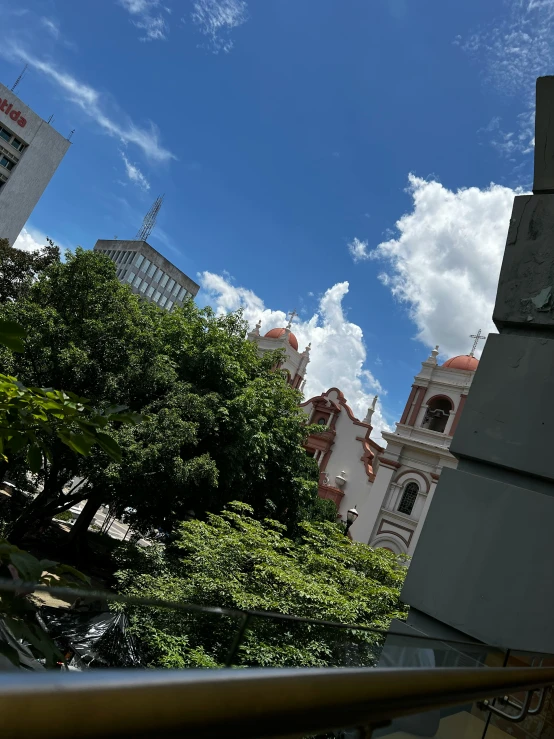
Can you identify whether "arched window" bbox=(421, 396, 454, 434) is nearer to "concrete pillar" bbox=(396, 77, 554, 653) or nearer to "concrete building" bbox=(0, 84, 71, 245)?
"concrete pillar" bbox=(396, 77, 554, 653)

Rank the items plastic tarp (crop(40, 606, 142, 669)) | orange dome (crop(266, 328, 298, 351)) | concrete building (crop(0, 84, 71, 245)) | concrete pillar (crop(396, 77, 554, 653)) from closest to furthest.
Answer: plastic tarp (crop(40, 606, 142, 669)) → concrete pillar (crop(396, 77, 554, 653)) → orange dome (crop(266, 328, 298, 351)) → concrete building (crop(0, 84, 71, 245))

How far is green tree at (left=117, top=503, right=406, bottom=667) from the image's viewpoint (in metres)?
1.22

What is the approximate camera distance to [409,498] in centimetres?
2739

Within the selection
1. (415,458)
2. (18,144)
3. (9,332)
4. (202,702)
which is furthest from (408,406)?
(18,144)

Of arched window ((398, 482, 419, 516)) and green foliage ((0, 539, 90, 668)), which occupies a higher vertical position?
arched window ((398, 482, 419, 516))

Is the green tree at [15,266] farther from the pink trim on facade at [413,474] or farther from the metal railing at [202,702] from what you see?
the metal railing at [202,702]

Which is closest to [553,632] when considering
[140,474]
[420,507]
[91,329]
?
[140,474]

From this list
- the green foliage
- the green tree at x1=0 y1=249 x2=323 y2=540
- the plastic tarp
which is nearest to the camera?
the green foliage

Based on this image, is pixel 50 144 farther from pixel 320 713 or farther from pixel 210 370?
pixel 320 713

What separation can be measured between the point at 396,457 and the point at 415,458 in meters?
0.91

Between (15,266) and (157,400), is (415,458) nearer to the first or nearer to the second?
(157,400)

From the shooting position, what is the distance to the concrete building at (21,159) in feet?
150

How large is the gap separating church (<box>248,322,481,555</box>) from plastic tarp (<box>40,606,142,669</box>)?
992 inches

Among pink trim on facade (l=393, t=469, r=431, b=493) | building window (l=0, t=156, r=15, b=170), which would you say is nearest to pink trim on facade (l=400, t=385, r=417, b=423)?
pink trim on facade (l=393, t=469, r=431, b=493)
